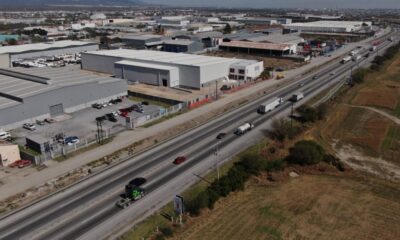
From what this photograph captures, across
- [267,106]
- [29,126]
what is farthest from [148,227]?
[267,106]

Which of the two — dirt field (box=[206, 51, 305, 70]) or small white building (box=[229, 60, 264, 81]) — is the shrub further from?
dirt field (box=[206, 51, 305, 70])

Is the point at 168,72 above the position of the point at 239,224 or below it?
above

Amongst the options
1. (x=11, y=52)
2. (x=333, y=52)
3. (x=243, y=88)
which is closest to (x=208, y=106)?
(x=243, y=88)

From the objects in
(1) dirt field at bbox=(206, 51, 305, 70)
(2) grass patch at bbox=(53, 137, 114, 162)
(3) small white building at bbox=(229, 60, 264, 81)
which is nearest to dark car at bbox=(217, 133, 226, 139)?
(2) grass patch at bbox=(53, 137, 114, 162)

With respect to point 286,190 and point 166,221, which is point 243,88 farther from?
→ point 166,221

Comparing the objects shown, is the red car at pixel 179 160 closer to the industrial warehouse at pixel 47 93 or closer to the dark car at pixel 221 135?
the dark car at pixel 221 135

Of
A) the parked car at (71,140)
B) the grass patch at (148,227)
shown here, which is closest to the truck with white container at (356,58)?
the parked car at (71,140)
